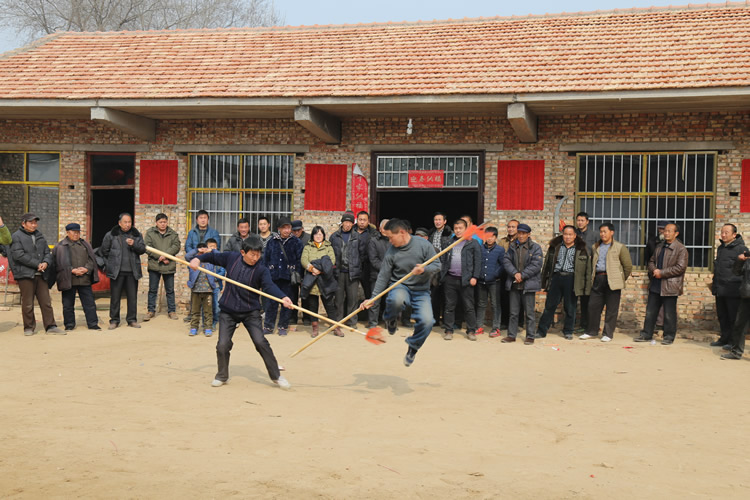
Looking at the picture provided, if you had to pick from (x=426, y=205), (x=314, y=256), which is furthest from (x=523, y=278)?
(x=426, y=205)

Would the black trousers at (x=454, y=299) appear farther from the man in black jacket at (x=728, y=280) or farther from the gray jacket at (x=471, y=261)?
the man in black jacket at (x=728, y=280)

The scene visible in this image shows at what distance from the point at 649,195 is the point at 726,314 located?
2492mm

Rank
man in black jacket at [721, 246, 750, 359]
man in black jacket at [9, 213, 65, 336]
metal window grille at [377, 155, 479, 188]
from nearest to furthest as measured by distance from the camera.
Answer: man in black jacket at [721, 246, 750, 359] → man in black jacket at [9, 213, 65, 336] → metal window grille at [377, 155, 479, 188]

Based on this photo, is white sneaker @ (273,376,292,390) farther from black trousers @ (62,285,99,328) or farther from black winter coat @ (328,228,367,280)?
black trousers @ (62,285,99,328)

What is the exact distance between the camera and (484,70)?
12062mm

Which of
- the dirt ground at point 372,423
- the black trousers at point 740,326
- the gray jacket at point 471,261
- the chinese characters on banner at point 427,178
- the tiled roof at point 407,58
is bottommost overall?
the dirt ground at point 372,423

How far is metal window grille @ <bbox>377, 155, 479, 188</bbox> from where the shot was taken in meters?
12.5

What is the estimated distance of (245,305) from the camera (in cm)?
745

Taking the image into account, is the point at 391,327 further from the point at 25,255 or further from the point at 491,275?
the point at 25,255

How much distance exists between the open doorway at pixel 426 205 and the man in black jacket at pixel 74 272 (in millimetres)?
7599

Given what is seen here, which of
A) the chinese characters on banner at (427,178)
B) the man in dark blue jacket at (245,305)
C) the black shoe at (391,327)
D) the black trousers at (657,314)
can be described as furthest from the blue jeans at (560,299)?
the man in dark blue jacket at (245,305)

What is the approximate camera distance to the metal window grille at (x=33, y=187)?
14.1 m

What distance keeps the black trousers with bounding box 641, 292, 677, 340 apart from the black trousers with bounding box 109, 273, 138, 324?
798cm

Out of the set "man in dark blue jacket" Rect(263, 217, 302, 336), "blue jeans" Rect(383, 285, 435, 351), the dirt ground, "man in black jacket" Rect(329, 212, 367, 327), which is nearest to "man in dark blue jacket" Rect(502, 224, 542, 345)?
the dirt ground
